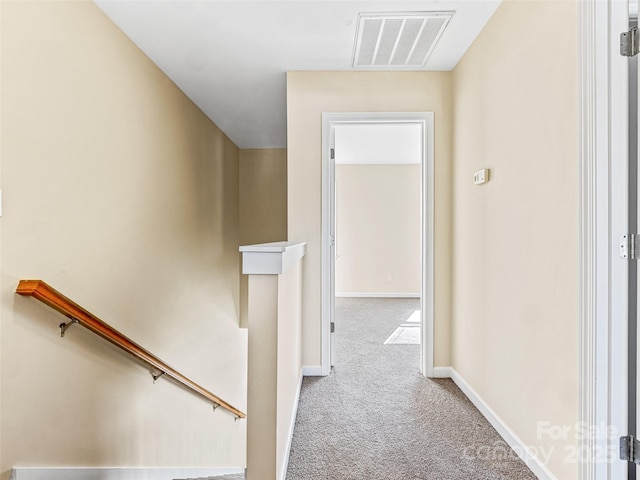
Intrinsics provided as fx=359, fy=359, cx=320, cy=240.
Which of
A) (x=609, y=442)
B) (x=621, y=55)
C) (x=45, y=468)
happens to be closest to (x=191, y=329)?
(x=45, y=468)

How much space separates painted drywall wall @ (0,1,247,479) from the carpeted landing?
1.03m

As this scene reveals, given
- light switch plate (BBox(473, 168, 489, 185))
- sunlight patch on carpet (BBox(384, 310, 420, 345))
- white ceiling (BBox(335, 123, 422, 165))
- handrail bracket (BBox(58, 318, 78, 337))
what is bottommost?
sunlight patch on carpet (BBox(384, 310, 420, 345))

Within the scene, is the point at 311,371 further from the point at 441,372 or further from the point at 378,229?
the point at 378,229

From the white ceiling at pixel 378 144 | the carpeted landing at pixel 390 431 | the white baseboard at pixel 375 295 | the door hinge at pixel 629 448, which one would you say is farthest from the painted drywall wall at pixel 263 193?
the door hinge at pixel 629 448

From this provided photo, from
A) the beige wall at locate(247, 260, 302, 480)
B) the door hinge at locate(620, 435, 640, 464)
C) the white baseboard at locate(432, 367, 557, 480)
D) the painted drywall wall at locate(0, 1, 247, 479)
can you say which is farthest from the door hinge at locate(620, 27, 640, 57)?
the painted drywall wall at locate(0, 1, 247, 479)

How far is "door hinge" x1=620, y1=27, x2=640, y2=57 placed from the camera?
3.88ft

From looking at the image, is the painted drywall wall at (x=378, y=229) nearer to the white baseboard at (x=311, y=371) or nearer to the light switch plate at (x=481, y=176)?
the white baseboard at (x=311, y=371)

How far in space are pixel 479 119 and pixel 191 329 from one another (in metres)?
3.18

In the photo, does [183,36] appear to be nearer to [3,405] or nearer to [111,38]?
[111,38]

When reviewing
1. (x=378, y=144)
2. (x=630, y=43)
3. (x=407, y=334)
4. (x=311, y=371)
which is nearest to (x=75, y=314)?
(x=311, y=371)

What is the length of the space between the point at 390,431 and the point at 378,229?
4.73m

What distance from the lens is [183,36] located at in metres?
2.32

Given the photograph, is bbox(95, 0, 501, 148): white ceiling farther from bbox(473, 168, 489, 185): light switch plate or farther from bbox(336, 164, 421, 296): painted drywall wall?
bbox(336, 164, 421, 296): painted drywall wall

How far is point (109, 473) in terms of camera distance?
215 centimetres
